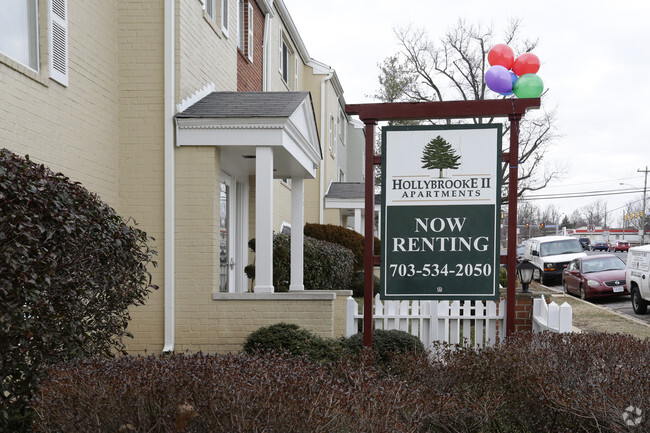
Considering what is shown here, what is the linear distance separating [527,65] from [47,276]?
664 cm

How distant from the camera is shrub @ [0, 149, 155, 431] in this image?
13.3 ft

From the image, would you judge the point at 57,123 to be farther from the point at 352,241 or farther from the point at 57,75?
the point at 352,241

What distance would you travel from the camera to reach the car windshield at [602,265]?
20.9 m

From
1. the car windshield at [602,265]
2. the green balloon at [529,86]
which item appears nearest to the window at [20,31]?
the green balloon at [529,86]

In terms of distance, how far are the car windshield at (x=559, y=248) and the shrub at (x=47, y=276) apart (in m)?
25.8

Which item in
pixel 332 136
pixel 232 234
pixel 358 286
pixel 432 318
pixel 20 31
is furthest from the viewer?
pixel 332 136

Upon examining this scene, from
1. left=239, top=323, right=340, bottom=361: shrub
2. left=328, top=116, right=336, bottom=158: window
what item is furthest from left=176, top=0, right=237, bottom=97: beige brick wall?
left=328, top=116, right=336, bottom=158: window

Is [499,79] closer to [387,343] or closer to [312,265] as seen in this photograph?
[387,343]

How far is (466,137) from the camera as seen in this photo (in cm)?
626

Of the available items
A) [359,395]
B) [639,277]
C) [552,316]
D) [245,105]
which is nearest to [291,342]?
[552,316]

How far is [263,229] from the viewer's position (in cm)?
883

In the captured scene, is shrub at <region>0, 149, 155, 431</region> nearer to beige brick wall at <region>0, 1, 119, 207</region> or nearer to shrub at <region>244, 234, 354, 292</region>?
beige brick wall at <region>0, 1, 119, 207</region>

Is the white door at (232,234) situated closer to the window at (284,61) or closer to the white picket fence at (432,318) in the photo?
the white picket fence at (432,318)

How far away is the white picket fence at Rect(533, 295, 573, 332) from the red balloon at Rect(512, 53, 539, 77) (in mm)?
3049
